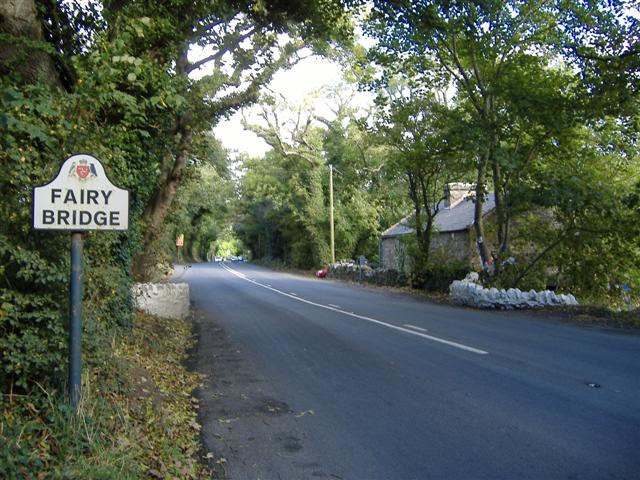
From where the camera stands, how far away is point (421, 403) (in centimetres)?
644

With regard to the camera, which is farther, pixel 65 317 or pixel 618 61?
pixel 618 61

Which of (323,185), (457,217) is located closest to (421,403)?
(457,217)

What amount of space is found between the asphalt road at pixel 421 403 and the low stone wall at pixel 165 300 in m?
2.34

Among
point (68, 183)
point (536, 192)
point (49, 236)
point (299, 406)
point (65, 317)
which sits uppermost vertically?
point (536, 192)

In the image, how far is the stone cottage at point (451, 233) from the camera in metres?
30.2

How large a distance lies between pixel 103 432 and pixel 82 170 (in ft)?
7.10

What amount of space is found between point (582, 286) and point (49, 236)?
19.6 meters

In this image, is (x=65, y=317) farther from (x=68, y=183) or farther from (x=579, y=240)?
(x=579, y=240)

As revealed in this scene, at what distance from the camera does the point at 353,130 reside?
39.9m

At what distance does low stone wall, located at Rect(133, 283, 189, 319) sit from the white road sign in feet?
27.9

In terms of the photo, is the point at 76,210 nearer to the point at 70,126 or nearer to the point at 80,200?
the point at 80,200

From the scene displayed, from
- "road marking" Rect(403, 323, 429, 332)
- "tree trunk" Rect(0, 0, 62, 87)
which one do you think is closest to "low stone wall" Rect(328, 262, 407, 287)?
"road marking" Rect(403, 323, 429, 332)

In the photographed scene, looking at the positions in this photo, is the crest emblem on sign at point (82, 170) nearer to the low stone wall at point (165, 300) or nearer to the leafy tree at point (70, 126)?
the leafy tree at point (70, 126)

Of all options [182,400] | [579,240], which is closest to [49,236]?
[182,400]
